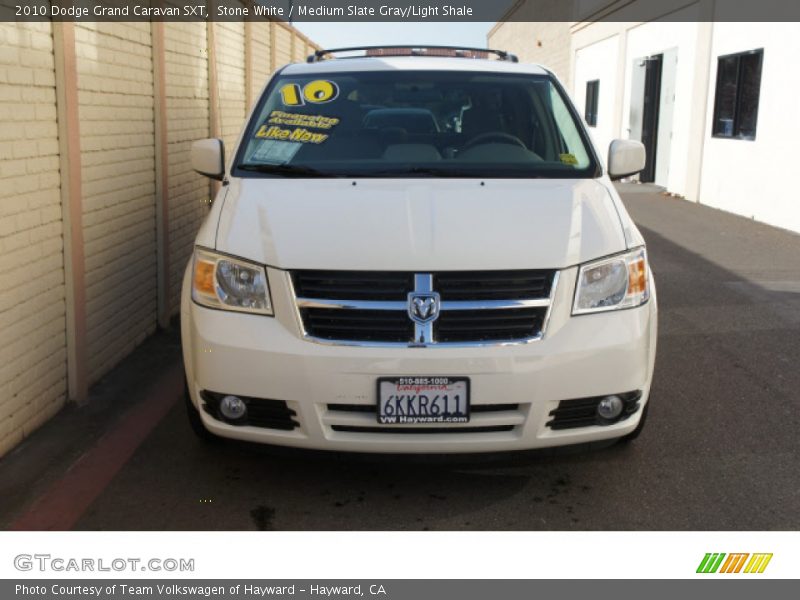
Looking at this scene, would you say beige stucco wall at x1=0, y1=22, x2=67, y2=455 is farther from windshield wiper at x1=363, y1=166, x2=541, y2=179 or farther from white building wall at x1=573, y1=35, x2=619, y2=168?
white building wall at x1=573, y1=35, x2=619, y2=168

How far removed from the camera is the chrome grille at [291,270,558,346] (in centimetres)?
362

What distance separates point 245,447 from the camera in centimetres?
386

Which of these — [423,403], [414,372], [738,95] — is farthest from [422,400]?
[738,95]

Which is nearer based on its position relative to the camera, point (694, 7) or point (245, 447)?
point (245, 447)

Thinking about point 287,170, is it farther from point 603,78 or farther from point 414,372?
point 603,78

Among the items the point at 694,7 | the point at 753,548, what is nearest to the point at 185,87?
the point at 753,548

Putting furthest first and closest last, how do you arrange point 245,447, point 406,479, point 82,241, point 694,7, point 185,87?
point 694,7
point 185,87
point 82,241
point 406,479
point 245,447

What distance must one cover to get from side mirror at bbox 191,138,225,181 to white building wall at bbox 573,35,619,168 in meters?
18.1

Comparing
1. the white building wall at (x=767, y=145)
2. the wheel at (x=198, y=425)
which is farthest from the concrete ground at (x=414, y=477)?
the white building wall at (x=767, y=145)

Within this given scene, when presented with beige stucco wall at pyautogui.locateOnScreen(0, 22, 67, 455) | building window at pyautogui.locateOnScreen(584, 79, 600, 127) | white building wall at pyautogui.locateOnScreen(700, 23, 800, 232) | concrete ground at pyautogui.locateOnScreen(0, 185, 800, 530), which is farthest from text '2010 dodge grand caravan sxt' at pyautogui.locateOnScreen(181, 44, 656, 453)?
building window at pyautogui.locateOnScreen(584, 79, 600, 127)

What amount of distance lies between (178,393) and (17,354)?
3.85ft

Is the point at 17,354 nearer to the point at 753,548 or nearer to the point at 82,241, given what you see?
the point at 82,241

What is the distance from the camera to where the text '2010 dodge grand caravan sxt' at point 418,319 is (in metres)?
3.58

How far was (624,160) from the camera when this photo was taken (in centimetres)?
500
